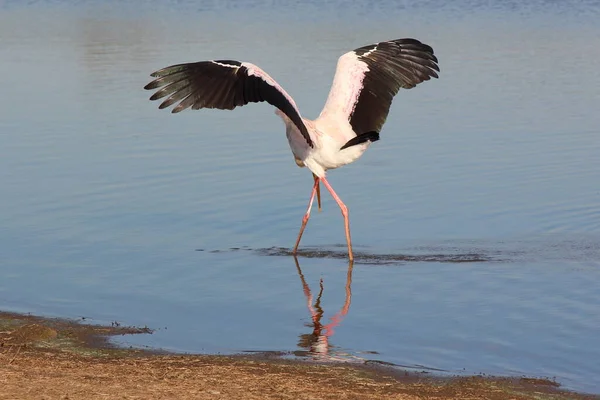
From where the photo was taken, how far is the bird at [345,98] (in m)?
9.04

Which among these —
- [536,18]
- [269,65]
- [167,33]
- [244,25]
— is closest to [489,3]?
[536,18]

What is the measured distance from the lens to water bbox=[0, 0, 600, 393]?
8234 millimetres

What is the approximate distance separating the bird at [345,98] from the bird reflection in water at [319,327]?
34.4 inches

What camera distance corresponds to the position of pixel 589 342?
307 inches

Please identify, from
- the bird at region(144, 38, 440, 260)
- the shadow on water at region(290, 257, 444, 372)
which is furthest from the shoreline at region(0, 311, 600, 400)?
the bird at region(144, 38, 440, 260)

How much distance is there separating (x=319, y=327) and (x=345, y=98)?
2665 mm

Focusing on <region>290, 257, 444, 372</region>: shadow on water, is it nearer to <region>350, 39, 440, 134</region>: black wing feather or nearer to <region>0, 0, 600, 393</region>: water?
<region>0, 0, 600, 393</region>: water

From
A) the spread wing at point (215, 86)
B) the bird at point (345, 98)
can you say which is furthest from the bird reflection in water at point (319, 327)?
the spread wing at point (215, 86)

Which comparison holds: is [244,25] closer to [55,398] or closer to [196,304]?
[196,304]

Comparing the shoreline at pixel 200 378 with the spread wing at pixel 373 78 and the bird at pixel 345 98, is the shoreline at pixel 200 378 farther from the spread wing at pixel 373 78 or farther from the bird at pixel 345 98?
the spread wing at pixel 373 78

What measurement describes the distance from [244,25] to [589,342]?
2190cm

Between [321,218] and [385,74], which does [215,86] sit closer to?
[385,74]

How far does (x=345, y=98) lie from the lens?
10352 millimetres

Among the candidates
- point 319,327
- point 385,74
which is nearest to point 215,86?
point 319,327
